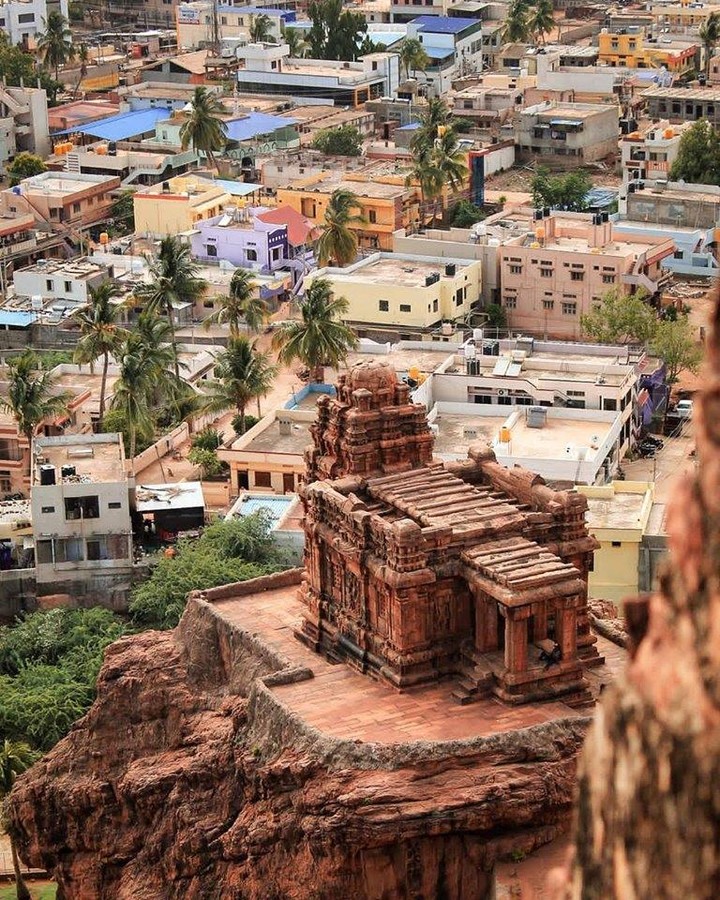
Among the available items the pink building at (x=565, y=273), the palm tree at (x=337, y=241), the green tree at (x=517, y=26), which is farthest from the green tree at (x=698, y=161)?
the green tree at (x=517, y=26)

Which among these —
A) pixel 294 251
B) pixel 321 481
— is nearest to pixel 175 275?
pixel 294 251

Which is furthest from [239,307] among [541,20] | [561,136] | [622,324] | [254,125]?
[541,20]

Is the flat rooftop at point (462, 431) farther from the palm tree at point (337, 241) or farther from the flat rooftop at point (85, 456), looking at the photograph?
the palm tree at point (337, 241)

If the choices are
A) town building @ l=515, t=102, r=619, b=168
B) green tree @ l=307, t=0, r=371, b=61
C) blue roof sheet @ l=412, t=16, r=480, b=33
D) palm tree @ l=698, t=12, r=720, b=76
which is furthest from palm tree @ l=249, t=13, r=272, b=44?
town building @ l=515, t=102, r=619, b=168

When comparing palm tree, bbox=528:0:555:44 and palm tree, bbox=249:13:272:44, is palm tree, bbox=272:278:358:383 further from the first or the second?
palm tree, bbox=528:0:555:44

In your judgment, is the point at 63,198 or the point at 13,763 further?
the point at 63,198

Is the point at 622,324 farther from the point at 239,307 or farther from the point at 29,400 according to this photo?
the point at 29,400
